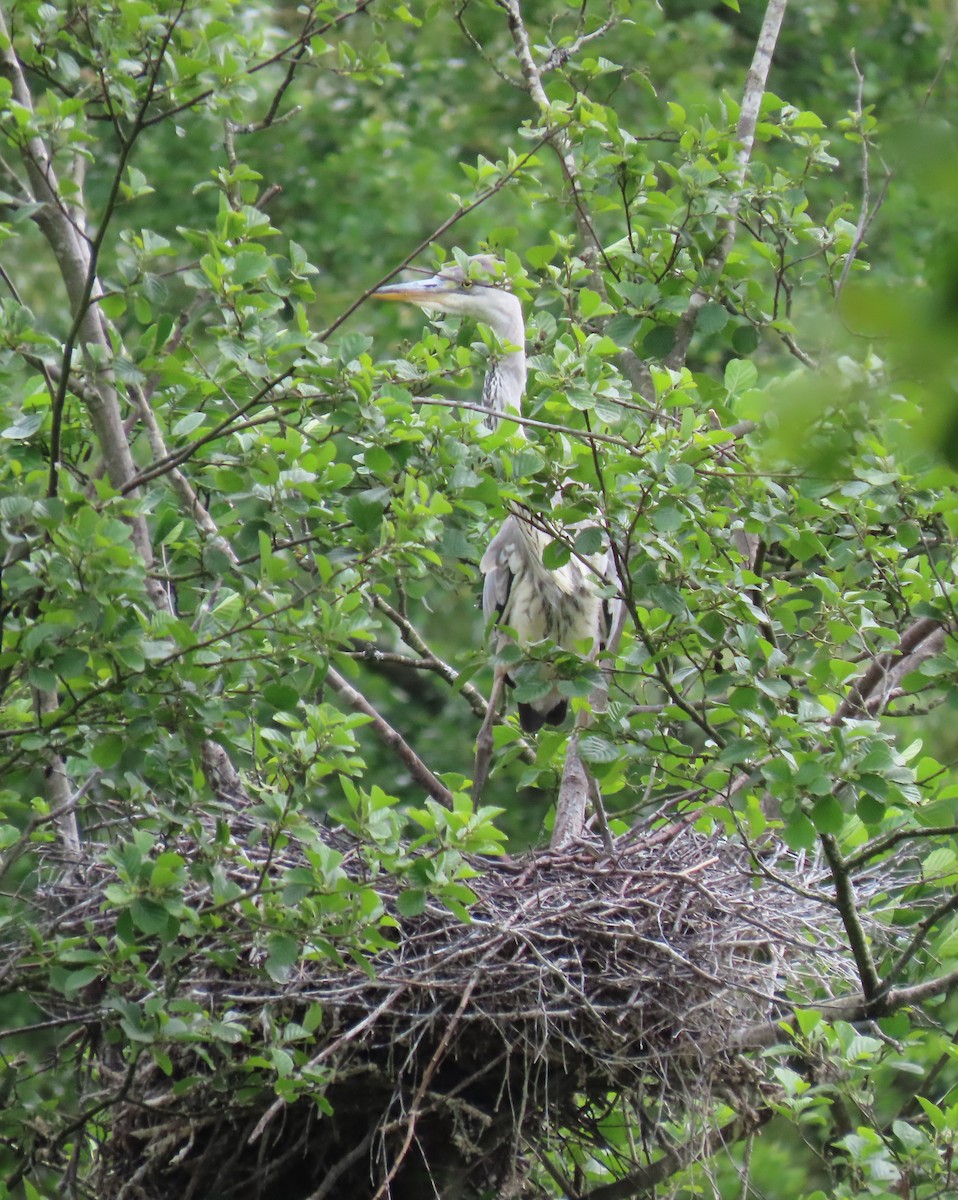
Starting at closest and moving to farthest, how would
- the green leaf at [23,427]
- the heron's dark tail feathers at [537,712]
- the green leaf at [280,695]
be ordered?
1. the green leaf at [280,695]
2. the green leaf at [23,427]
3. the heron's dark tail feathers at [537,712]

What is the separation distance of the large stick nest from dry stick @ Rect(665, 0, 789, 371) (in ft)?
4.32

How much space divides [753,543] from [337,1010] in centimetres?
157

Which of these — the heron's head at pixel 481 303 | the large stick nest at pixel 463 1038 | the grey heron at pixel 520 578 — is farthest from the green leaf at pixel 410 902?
the heron's head at pixel 481 303

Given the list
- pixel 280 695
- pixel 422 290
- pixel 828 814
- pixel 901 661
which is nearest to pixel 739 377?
pixel 828 814

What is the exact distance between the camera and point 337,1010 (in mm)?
3205

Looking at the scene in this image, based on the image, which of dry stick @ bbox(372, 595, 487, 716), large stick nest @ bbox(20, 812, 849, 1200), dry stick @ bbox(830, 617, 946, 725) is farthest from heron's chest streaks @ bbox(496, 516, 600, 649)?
large stick nest @ bbox(20, 812, 849, 1200)

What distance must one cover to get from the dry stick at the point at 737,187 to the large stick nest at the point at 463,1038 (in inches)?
51.8

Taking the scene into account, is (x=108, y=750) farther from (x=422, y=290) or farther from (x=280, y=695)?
(x=422, y=290)

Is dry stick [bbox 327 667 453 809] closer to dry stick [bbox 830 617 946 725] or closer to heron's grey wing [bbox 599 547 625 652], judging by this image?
heron's grey wing [bbox 599 547 625 652]

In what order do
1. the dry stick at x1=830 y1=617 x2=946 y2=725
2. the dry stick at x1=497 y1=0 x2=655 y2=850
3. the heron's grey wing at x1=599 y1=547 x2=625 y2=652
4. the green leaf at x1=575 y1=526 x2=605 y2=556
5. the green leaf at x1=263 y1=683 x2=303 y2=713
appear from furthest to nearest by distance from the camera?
the heron's grey wing at x1=599 y1=547 x2=625 y2=652, the dry stick at x1=497 y1=0 x2=655 y2=850, the dry stick at x1=830 y1=617 x2=946 y2=725, the green leaf at x1=575 y1=526 x2=605 y2=556, the green leaf at x1=263 y1=683 x2=303 y2=713

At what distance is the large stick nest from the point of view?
3184mm

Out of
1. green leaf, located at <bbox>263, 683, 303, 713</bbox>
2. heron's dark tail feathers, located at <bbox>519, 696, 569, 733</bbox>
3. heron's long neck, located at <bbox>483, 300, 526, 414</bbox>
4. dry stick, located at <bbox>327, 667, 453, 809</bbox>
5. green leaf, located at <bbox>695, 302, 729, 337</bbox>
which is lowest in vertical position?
heron's dark tail feathers, located at <bbox>519, 696, 569, 733</bbox>

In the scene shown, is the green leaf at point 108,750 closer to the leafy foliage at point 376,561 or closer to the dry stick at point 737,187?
the leafy foliage at point 376,561

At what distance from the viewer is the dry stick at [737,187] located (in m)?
3.33
